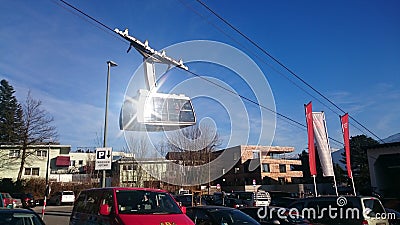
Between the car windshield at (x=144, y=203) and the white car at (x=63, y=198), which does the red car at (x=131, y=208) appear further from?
the white car at (x=63, y=198)

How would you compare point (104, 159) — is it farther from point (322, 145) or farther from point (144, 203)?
point (322, 145)

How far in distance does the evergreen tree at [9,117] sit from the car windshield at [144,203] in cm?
4507

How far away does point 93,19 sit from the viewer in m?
10.0

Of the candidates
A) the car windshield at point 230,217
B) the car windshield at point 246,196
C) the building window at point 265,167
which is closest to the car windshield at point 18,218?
the car windshield at point 230,217

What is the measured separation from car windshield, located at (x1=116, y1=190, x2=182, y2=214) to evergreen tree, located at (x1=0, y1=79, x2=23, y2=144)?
4507 centimetres

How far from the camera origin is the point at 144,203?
7758 millimetres

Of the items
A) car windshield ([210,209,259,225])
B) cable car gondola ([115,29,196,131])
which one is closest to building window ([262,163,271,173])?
cable car gondola ([115,29,196,131])

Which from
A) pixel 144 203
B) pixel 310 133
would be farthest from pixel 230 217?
pixel 310 133

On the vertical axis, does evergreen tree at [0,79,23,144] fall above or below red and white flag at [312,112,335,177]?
above

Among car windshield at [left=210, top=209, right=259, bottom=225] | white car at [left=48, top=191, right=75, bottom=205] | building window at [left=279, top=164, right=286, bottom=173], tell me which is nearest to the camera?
car windshield at [left=210, top=209, right=259, bottom=225]

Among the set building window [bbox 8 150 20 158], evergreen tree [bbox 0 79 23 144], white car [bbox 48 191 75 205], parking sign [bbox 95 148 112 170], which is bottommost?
white car [bbox 48 191 75 205]

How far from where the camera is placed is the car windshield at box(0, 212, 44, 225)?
629 centimetres

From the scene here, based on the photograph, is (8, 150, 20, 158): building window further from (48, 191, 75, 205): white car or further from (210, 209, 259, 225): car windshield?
(210, 209, 259, 225): car windshield

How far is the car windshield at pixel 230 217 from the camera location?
30.8 ft
